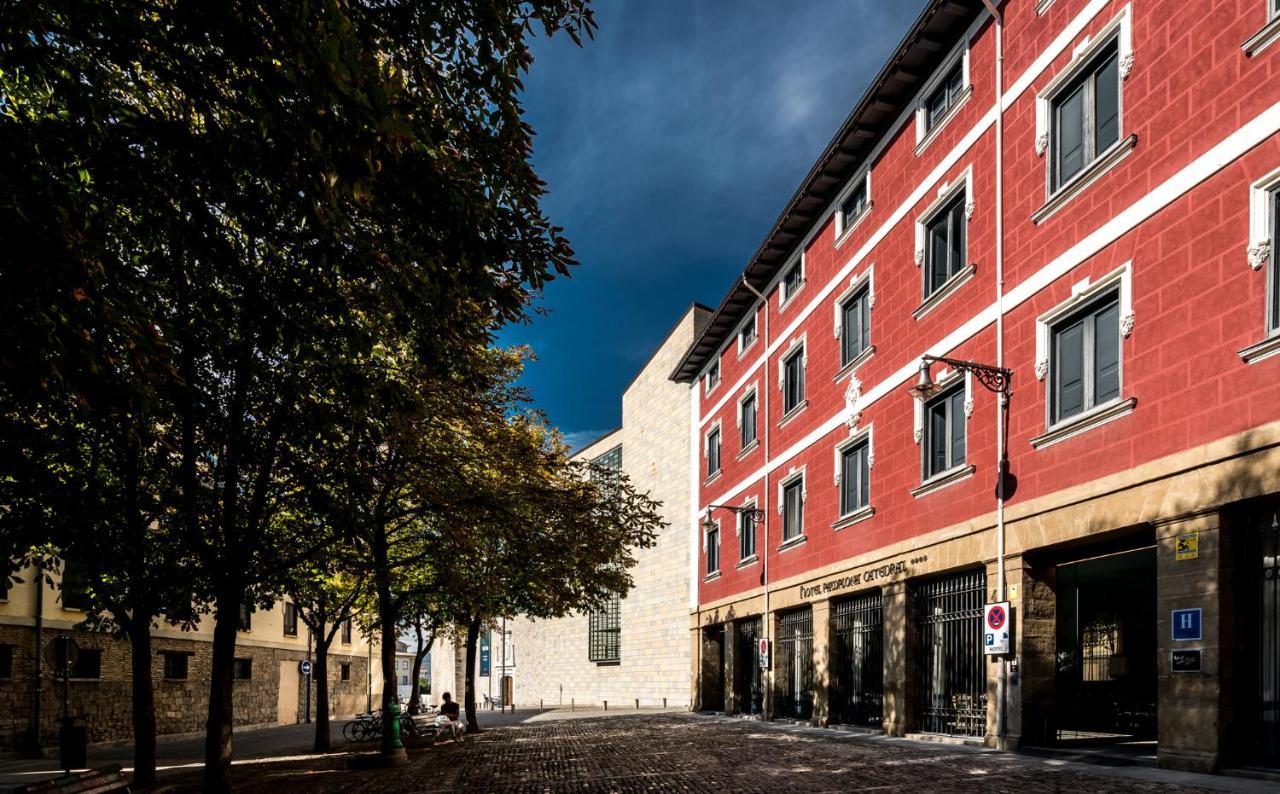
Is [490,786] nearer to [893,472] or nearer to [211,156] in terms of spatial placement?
[211,156]

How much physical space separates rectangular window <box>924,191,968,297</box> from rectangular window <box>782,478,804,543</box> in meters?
8.50

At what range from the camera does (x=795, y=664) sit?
2648cm

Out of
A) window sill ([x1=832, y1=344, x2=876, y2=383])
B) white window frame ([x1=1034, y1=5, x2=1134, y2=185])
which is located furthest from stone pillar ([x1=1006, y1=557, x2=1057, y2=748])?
window sill ([x1=832, y1=344, x2=876, y2=383])

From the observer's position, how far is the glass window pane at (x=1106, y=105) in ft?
45.0

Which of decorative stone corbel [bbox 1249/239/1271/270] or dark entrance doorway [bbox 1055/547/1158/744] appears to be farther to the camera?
dark entrance doorway [bbox 1055/547/1158/744]

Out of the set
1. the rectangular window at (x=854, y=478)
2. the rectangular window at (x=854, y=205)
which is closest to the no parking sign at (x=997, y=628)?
the rectangular window at (x=854, y=478)

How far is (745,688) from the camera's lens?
3114 cm

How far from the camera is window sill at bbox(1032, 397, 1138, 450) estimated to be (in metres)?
12.8

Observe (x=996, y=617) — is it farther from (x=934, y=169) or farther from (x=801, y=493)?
(x=801, y=493)

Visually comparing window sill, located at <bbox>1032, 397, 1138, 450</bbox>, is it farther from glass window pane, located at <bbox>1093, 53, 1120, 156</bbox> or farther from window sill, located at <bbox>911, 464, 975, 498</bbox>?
glass window pane, located at <bbox>1093, 53, 1120, 156</bbox>

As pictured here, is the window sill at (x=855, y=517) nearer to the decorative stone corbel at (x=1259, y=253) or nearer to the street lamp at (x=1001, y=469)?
the street lamp at (x=1001, y=469)

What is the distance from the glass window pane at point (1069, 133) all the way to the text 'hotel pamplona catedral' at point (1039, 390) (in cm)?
4

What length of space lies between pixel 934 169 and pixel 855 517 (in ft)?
25.1

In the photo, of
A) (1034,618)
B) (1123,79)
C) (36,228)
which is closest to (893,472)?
(1034,618)
